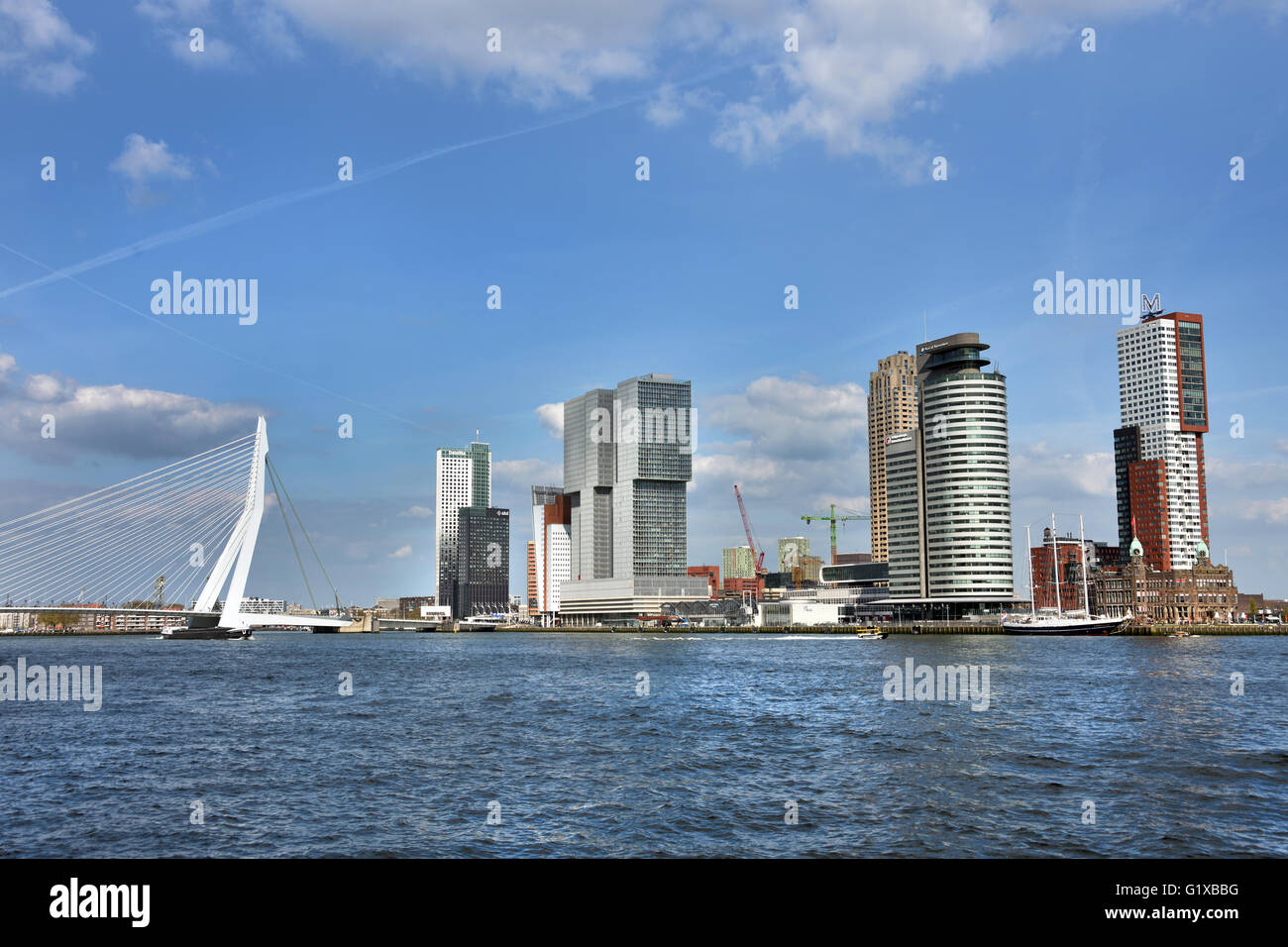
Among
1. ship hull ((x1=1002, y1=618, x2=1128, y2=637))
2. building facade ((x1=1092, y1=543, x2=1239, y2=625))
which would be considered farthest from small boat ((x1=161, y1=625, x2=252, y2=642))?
building facade ((x1=1092, y1=543, x2=1239, y2=625))

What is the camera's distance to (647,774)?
88.7ft

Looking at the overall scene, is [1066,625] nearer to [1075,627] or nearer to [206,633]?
[1075,627]

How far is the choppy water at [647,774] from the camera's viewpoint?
19469mm

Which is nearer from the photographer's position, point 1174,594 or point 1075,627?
point 1075,627

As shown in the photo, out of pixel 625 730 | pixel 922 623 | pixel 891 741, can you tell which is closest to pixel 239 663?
pixel 625 730

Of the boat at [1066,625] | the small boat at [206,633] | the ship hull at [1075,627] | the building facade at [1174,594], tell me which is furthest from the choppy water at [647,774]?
the building facade at [1174,594]

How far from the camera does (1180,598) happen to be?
180 metres

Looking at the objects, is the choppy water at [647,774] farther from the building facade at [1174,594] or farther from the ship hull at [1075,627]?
the building facade at [1174,594]

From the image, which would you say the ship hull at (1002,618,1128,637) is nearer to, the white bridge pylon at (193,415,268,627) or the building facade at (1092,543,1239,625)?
the building facade at (1092,543,1239,625)

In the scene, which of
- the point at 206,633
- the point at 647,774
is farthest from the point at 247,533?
the point at 647,774

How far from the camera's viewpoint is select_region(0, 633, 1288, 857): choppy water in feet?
63.9
